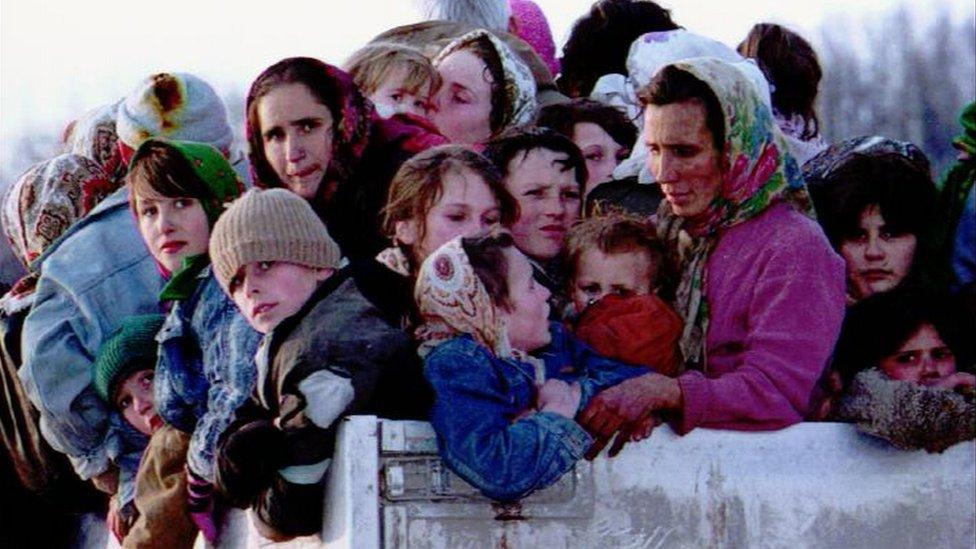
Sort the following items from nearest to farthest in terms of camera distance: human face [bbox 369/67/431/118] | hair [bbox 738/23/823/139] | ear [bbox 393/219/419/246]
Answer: ear [bbox 393/219/419/246]
human face [bbox 369/67/431/118]
hair [bbox 738/23/823/139]

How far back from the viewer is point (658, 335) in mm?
7617

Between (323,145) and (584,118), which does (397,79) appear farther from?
(323,145)

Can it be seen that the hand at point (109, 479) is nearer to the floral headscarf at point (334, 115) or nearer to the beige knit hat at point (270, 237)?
the floral headscarf at point (334, 115)

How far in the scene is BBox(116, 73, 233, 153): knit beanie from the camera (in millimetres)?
9359

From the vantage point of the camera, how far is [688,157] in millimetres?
7906

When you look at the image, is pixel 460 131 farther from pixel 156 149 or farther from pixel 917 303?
pixel 917 303

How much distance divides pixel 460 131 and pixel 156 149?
123 centimetres

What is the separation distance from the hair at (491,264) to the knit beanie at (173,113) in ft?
Result: 7.39

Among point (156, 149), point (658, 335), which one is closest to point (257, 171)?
point (156, 149)

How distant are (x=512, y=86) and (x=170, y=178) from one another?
4.61 ft

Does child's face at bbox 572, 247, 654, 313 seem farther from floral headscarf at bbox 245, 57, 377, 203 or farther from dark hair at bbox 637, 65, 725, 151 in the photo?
floral headscarf at bbox 245, 57, 377, 203

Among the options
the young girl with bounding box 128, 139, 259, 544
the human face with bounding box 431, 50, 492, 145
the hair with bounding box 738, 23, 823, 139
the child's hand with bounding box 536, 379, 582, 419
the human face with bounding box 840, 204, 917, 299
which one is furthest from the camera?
the hair with bounding box 738, 23, 823, 139

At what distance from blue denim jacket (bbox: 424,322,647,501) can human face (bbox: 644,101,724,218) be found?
89 centimetres

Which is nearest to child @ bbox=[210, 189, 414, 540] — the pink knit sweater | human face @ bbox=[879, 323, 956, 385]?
the pink knit sweater
